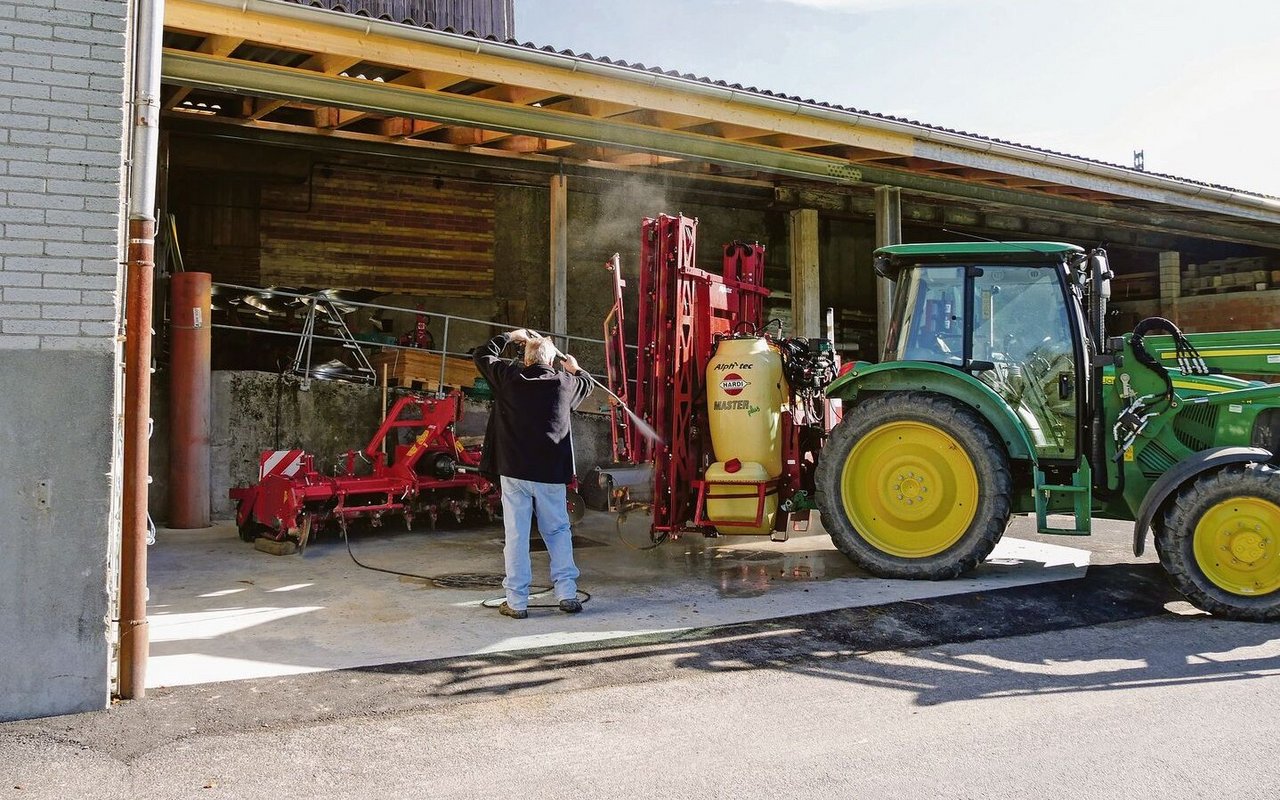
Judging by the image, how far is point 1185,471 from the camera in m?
5.92

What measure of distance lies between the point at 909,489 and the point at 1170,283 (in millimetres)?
13249

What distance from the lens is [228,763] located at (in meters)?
3.62

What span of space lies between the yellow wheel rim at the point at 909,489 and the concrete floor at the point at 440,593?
0.34 metres

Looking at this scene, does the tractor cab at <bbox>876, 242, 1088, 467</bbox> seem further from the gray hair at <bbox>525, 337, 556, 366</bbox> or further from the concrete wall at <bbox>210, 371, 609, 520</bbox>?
the concrete wall at <bbox>210, 371, 609, 520</bbox>

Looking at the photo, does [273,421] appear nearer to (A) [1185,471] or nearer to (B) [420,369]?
(B) [420,369]

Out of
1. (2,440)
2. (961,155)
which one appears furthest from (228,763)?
(961,155)

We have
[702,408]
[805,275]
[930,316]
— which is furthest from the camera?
[805,275]

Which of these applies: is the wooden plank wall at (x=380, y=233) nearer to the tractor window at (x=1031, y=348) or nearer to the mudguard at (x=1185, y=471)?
the tractor window at (x=1031, y=348)

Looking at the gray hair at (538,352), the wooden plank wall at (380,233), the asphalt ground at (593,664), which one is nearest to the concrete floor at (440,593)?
the asphalt ground at (593,664)

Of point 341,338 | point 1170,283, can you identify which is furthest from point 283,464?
point 1170,283

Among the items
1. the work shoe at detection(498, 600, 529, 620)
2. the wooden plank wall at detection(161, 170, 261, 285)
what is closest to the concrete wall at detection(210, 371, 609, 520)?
the wooden plank wall at detection(161, 170, 261, 285)

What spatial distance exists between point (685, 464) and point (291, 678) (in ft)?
11.3

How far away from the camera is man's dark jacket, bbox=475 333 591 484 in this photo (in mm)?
5848

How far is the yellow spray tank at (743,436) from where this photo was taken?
7.07m
